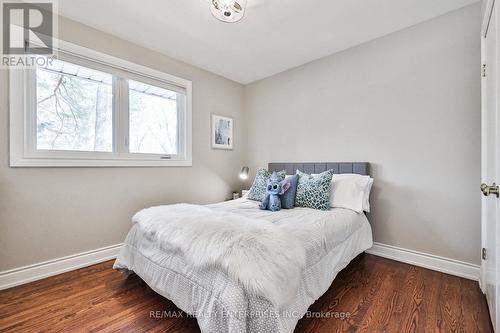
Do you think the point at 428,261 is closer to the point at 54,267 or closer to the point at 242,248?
the point at 242,248

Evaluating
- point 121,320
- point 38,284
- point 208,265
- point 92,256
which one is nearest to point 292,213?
point 208,265

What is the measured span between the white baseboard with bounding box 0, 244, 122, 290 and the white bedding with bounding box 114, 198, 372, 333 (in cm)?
66

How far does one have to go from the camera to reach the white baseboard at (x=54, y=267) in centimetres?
188

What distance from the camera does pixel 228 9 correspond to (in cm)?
189

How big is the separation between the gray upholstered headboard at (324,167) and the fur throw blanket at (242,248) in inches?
60.2

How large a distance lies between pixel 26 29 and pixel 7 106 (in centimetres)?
71

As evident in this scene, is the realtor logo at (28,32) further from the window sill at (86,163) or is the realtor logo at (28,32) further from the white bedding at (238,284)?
the white bedding at (238,284)

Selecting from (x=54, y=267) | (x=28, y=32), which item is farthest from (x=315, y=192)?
(x=28, y=32)

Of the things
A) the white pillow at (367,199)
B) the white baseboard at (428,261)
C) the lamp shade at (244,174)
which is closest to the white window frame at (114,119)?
the lamp shade at (244,174)

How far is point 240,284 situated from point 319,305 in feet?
2.90

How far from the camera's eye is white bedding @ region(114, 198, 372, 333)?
1.05 metres

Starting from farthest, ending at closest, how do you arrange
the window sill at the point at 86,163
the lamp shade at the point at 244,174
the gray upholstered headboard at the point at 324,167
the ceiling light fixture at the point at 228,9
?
1. the lamp shade at the point at 244,174
2. the gray upholstered headboard at the point at 324,167
3. the window sill at the point at 86,163
4. the ceiling light fixture at the point at 228,9

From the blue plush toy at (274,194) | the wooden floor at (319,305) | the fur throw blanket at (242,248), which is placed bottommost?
the wooden floor at (319,305)

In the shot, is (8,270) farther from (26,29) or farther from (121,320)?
(26,29)
